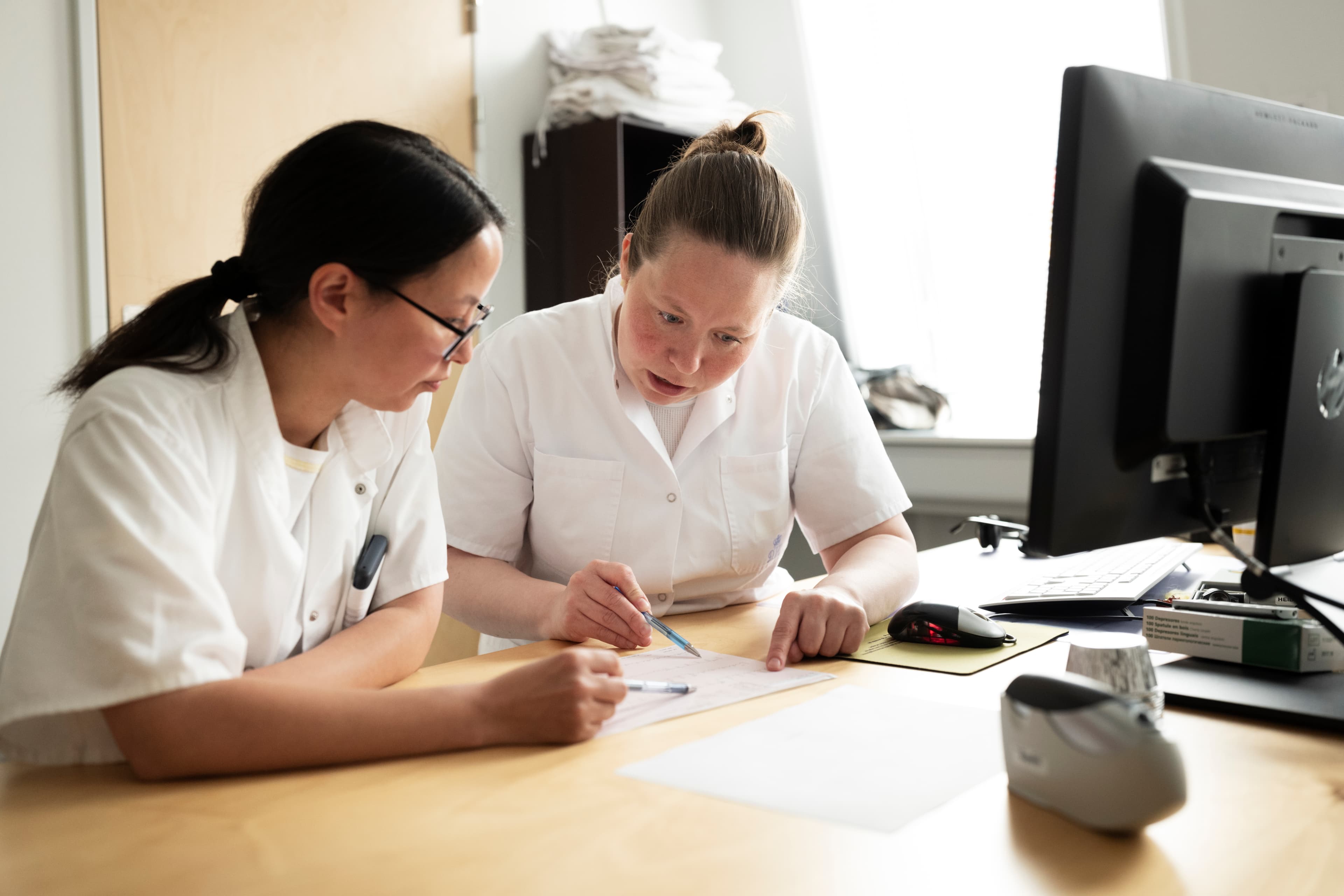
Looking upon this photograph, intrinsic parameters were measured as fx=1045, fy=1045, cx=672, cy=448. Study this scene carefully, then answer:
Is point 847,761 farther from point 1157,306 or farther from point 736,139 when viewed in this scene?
point 736,139

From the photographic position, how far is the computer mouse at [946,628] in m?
1.16

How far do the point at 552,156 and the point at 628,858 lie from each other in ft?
8.10

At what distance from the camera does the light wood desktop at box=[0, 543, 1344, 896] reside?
615mm

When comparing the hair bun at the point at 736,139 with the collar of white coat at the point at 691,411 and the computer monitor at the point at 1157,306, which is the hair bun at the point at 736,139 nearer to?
the collar of white coat at the point at 691,411

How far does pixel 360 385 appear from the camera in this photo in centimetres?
101

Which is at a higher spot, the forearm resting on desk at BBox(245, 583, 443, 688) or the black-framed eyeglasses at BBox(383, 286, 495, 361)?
the black-framed eyeglasses at BBox(383, 286, 495, 361)

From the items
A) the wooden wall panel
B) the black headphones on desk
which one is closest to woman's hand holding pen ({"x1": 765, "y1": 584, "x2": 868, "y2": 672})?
the black headphones on desk

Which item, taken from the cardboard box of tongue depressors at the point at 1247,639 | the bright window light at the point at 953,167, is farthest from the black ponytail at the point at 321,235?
the bright window light at the point at 953,167

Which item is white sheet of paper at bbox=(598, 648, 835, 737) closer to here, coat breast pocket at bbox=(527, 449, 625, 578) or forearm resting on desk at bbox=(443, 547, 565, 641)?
forearm resting on desk at bbox=(443, 547, 565, 641)

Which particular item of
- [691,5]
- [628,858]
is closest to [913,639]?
[628,858]

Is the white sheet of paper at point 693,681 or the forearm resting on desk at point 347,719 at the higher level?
the forearm resting on desk at point 347,719

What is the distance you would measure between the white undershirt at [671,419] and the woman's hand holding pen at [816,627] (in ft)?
1.44

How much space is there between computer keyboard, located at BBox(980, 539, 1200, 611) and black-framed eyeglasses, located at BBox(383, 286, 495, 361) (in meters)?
0.77

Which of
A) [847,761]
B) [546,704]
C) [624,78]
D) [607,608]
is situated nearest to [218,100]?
[624,78]
